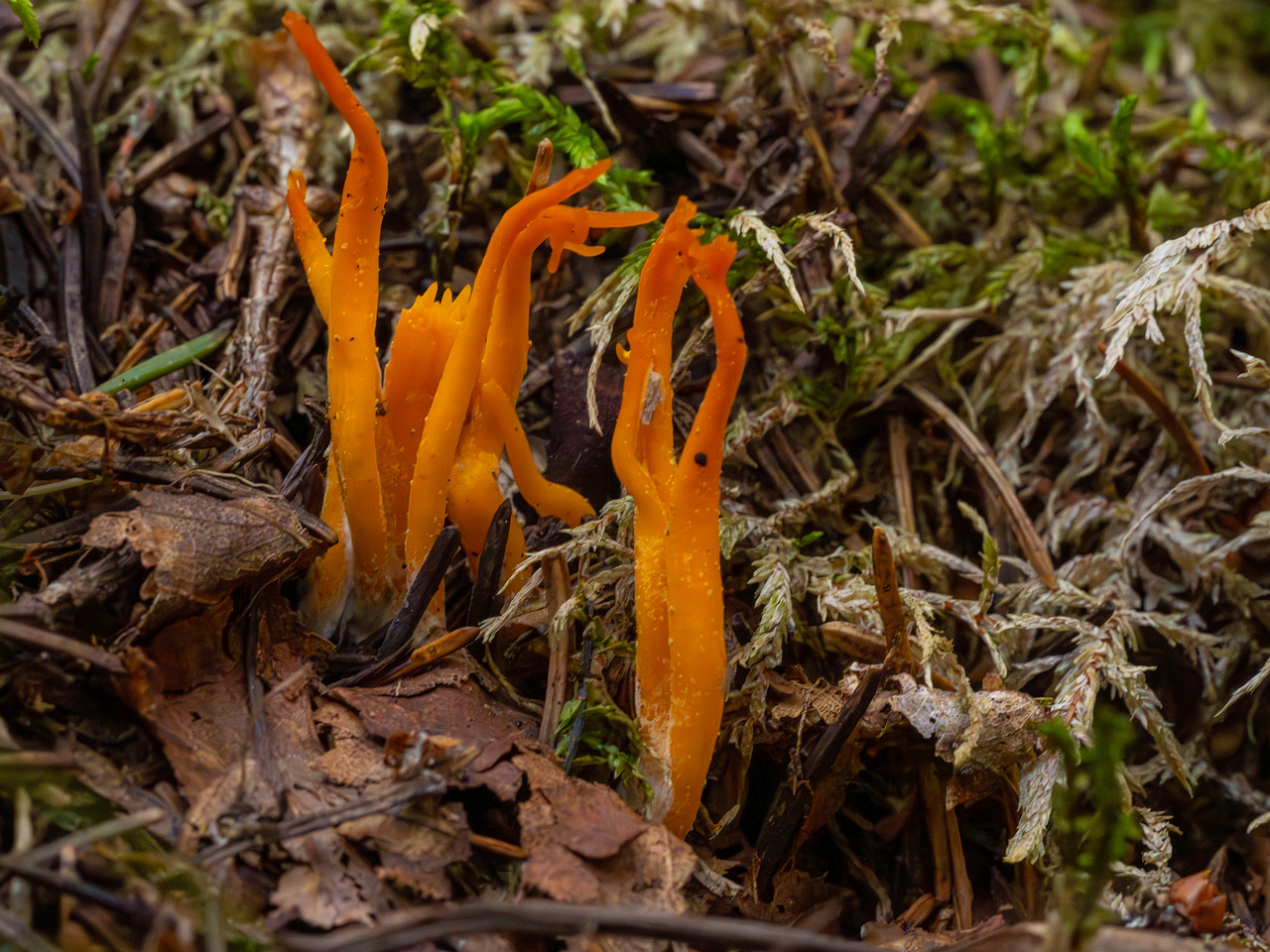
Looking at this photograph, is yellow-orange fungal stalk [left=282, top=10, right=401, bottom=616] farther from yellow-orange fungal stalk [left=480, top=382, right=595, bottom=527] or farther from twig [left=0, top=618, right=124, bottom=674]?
twig [left=0, top=618, right=124, bottom=674]

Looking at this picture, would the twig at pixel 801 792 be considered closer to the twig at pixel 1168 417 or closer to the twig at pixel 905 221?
the twig at pixel 1168 417

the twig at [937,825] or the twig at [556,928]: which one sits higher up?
the twig at [556,928]

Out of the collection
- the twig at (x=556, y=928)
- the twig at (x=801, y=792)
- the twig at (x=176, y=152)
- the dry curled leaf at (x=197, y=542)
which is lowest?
the twig at (x=801, y=792)

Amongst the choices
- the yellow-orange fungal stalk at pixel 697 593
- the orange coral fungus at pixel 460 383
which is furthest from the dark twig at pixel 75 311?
the yellow-orange fungal stalk at pixel 697 593

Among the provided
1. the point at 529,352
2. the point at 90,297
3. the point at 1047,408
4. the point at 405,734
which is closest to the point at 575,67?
the point at 529,352

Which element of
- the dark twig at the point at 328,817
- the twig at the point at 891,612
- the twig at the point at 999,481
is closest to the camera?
the dark twig at the point at 328,817

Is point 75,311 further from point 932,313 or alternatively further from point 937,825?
point 937,825

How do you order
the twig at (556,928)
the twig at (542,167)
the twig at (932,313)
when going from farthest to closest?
the twig at (932,313) → the twig at (542,167) → the twig at (556,928)

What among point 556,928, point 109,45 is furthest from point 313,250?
point 109,45
